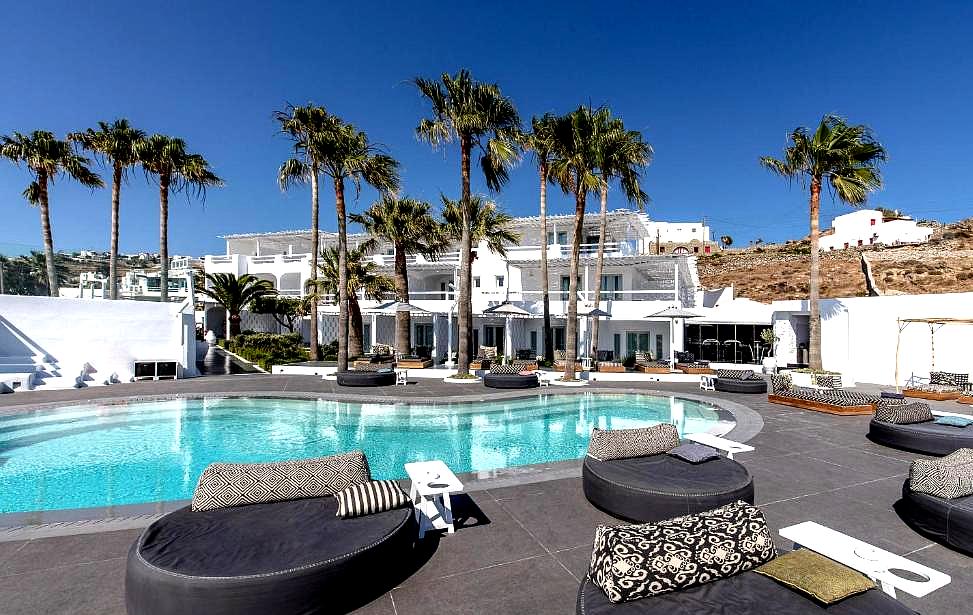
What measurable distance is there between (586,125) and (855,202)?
10763 mm

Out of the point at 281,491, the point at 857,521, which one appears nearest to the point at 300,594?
the point at 281,491

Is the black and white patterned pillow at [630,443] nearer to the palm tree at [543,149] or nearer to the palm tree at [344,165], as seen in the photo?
the palm tree at [543,149]

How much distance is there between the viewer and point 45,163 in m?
20.8

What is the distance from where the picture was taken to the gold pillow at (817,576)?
3027 mm

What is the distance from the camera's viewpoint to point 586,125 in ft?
57.7

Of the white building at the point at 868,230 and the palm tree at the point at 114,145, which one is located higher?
the white building at the point at 868,230

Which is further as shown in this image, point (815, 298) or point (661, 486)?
point (815, 298)

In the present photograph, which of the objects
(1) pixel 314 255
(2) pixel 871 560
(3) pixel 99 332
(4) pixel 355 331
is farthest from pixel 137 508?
(4) pixel 355 331

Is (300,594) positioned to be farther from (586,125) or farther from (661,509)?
(586,125)

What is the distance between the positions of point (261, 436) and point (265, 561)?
8.72 meters

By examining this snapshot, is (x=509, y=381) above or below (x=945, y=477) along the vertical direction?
below

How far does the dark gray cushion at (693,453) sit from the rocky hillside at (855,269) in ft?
159

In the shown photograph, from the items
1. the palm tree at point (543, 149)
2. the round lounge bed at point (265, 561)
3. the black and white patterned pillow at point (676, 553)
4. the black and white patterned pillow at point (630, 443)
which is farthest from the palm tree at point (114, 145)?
the black and white patterned pillow at point (676, 553)

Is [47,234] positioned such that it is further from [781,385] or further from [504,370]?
[781,385]
